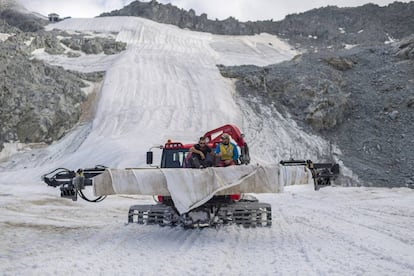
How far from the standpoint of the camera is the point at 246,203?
25.3 feet

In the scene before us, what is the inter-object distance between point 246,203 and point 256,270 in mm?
2855

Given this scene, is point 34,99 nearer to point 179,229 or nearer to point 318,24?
point 179,229

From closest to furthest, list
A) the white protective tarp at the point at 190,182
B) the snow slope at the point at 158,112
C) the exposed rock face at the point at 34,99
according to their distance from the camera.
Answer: the white protective tarp at the point at 190,182, the snow slope at the point at 158,112, the exposed rock face at the point at 34,99

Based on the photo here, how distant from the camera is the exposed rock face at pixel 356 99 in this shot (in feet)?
78.6

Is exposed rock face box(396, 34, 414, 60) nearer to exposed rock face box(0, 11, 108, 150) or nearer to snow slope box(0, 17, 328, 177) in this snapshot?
snow slope box(0, 17, 328, 177)

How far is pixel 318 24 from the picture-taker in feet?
230

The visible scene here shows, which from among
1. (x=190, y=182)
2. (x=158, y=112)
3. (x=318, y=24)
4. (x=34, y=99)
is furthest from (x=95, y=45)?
(x=318, y=24)

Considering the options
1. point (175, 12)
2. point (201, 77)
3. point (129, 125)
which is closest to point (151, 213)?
point (129, 125)

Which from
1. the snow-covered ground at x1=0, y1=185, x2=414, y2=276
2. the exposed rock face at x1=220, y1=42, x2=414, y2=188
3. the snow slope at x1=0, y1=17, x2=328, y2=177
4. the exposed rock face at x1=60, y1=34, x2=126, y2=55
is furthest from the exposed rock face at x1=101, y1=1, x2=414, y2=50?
the snow-covered ground at x1=0, y1=185, x2=414, y2=276

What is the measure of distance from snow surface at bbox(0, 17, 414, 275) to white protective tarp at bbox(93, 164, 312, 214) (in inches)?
29.3

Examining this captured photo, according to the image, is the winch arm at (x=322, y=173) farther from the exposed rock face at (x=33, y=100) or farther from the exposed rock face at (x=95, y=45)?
the exposed rock face at (x=95, y=45)

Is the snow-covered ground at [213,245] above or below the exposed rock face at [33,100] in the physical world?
below

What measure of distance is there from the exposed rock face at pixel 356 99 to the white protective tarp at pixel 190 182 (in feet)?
54.9

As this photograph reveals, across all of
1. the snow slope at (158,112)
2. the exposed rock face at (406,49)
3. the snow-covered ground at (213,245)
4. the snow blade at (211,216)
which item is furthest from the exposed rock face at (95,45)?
the snow blade at (211,216)
